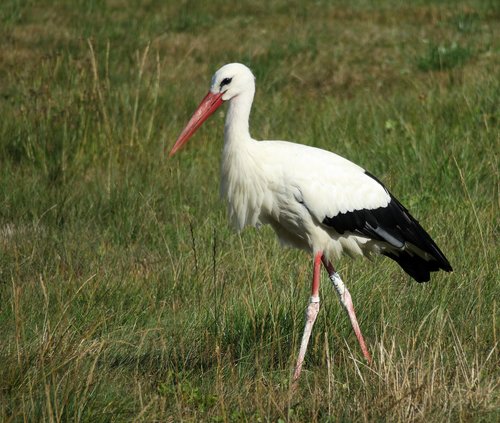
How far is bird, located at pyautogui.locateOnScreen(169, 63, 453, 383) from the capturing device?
4270mm

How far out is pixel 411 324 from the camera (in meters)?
4.19

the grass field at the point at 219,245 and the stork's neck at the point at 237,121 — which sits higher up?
the stork's neck at the point at 237,121

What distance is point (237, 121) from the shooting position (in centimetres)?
429

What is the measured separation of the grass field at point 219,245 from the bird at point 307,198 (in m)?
0.21

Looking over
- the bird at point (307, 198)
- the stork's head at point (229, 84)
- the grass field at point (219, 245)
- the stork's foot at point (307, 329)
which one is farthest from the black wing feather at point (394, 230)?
the stork's head at point (229, 84)

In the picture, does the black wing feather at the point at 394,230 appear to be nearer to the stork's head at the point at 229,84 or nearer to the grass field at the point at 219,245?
the grass field at the point at 219,245

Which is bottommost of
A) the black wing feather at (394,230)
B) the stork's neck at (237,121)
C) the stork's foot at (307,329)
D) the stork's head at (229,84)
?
the stork's foot at (307,329)

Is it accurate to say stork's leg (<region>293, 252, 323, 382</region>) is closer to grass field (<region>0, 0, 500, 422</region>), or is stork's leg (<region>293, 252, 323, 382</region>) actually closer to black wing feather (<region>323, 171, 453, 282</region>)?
grass field (<region>0, 0, 500, 422</region>)

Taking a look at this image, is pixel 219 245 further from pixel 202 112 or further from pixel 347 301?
pixel 347 301

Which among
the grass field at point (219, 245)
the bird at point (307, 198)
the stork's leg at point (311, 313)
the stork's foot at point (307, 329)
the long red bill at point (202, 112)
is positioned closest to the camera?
the grass field at point (219, 245)

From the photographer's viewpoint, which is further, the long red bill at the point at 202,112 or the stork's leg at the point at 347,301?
the long red bill at the point at 202,112

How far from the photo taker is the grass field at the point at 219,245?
11.3 ft

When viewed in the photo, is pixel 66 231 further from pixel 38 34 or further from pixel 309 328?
pixel 38 34

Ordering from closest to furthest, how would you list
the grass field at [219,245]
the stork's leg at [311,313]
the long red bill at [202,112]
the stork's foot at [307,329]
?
the grass field at [219,245] < the stork's foot at [307,329] < the stork's leg at [311,313] < the long red bill at [202,112]
